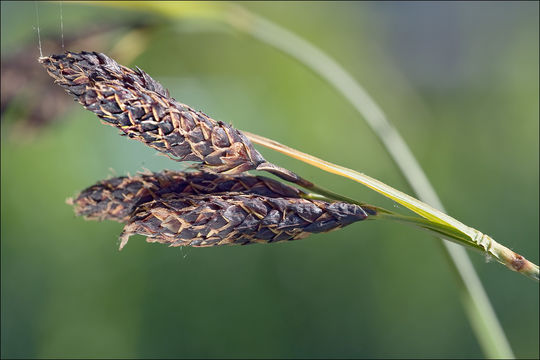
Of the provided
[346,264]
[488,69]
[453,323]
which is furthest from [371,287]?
[488,69]

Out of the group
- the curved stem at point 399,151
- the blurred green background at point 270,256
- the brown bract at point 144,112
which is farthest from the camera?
the blurred green background at point 270,256

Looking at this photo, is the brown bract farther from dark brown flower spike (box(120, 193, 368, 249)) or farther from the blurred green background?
the blurred green background

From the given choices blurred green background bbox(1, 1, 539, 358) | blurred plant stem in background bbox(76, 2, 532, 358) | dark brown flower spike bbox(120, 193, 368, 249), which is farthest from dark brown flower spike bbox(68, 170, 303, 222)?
blurred green background bbox(1, 1, 539, 358)

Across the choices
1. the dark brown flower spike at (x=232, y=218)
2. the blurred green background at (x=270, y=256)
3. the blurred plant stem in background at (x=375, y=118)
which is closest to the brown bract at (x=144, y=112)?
the dark brown flower spike at (x=232, y=218)

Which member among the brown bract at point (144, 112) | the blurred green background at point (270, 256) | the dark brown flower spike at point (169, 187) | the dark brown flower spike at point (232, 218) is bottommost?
the dark brown flower spike at point (232, 218)

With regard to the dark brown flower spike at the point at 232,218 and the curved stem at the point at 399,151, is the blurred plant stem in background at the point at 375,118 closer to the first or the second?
the curved stem at the point at 399,151

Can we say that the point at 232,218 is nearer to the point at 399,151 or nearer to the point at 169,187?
the point at 169,187

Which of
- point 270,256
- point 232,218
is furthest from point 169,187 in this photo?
point 270,256

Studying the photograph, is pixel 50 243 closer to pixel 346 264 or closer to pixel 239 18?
pixel 346 264
